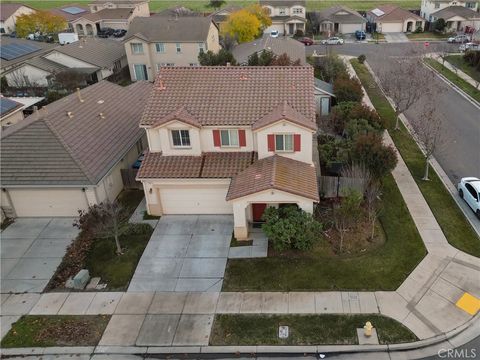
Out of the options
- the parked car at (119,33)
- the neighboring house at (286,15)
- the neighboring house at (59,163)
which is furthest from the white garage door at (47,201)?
the parked car at (119,33)

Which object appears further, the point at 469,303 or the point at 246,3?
the point at 246,3

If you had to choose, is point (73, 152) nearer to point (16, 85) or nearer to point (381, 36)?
point (16, 85)

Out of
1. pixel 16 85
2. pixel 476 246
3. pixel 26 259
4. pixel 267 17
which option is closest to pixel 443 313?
pixel 476 246

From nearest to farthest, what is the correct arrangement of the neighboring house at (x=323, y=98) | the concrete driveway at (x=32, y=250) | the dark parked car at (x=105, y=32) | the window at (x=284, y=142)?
1. the concrete driveway at (x=32, y=250)
2. the window at (x=284, y=142)
3. the neighboring house at (x=323, y=98)
4. the dark parked car at (x=105, y=32)

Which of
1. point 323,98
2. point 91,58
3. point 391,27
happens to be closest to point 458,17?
point 391,27

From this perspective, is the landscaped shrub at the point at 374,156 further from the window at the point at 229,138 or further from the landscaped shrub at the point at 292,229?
the window at the point at 229,138

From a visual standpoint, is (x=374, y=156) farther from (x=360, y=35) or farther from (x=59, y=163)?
(x=360, y=35)

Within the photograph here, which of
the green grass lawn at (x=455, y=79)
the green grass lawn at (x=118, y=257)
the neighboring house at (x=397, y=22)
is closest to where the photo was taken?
the green grass lawn at (x=118, y=257)
